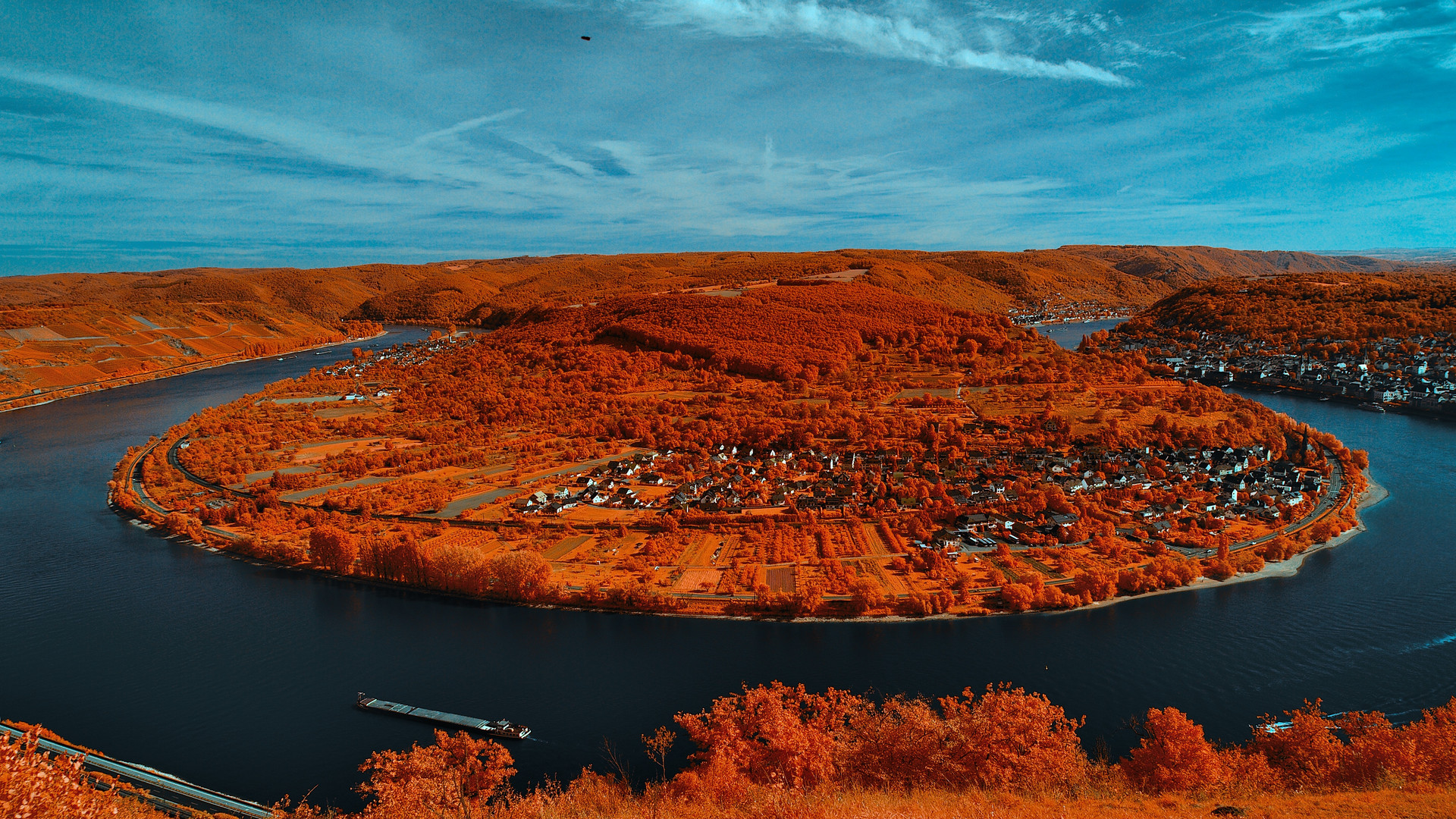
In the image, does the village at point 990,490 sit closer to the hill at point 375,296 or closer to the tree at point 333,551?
the tree at point 333,551

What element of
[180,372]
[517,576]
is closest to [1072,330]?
[517,576]

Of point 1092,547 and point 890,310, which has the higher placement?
point 890,310

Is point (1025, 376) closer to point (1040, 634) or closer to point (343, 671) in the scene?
point (1040, 634)

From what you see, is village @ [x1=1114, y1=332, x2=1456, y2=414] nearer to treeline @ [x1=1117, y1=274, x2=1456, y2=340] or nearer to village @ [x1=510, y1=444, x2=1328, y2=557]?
treeline @ [x1=1117, y1=274, x2=1456, y2=340]

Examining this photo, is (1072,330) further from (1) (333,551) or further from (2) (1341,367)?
(1) (333,551)

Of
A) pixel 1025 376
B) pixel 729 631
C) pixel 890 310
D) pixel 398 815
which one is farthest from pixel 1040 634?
pixel 890 310

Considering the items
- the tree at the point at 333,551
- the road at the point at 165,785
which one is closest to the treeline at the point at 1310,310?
the tree at the point at 333,551

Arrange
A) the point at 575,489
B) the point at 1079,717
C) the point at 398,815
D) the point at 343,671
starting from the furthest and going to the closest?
the point at 575,489 → the point at 343,671 → the point at 1079,717 → the point at 398,815
